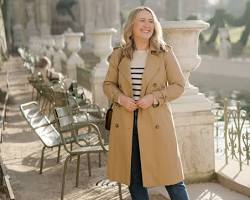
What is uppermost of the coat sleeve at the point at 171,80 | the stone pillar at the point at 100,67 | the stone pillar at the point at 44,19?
the coat sleeve at the point at 171,80

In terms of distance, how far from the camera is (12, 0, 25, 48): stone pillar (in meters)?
42.2

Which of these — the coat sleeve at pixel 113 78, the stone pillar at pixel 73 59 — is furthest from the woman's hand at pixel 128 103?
the stone pillar at pixel 73 59

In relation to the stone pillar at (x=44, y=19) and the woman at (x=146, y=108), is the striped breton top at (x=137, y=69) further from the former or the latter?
the stone pillar at (x=44, y=19)

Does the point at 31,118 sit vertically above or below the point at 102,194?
above

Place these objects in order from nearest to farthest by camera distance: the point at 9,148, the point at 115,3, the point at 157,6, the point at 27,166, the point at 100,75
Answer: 1. the point at 27,166
2. the point at 9,148
3. the point at 100,75
4. the point at 115,3
5. the point at 157,6

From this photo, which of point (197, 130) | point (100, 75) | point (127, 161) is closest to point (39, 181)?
point (197, 130)

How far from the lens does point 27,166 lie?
6.81 metres

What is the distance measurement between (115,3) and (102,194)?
39584 millimetres

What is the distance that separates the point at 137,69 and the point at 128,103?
10.2 inches

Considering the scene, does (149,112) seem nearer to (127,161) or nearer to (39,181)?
(127,161)

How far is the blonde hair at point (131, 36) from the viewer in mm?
3926

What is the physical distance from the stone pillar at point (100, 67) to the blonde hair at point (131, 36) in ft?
19.3

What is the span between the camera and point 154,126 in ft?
12.8

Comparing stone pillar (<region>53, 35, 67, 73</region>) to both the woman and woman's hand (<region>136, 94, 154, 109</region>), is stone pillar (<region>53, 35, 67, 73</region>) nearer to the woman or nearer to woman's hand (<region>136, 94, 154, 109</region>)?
the woman
